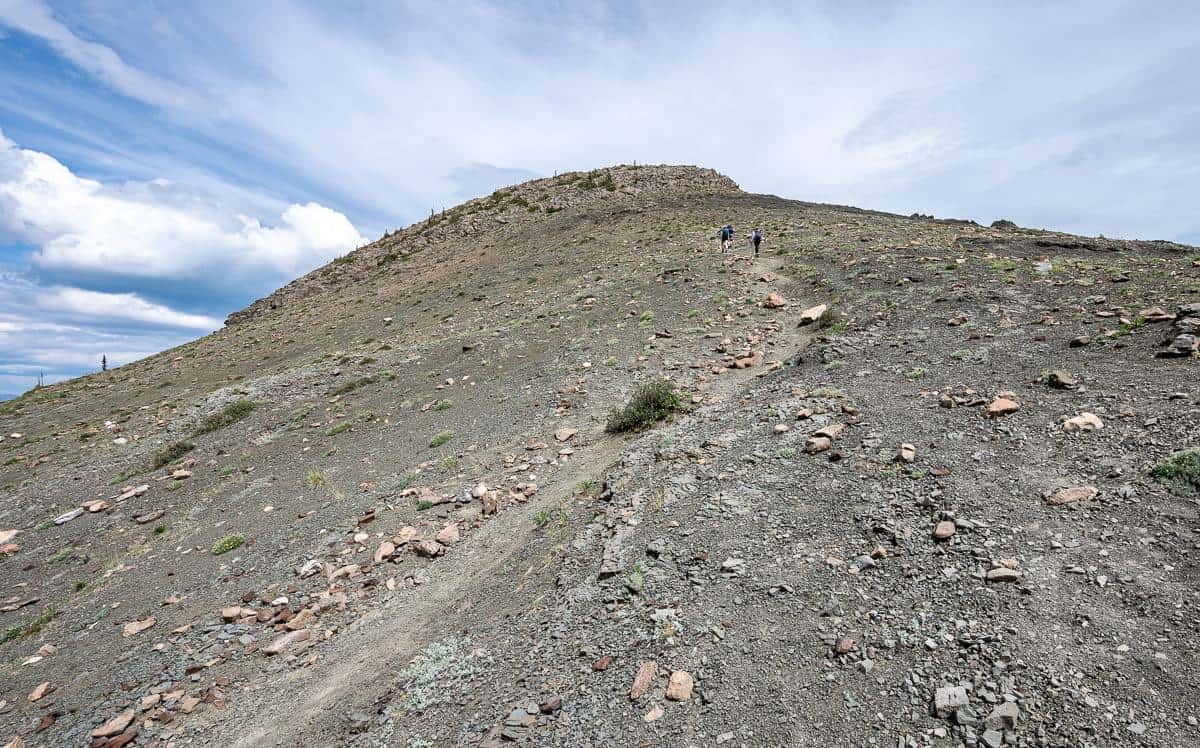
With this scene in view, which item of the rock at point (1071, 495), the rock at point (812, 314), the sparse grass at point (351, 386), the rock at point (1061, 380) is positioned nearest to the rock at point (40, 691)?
the sparse grass at point (351, 386)

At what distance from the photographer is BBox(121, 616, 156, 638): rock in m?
8.46

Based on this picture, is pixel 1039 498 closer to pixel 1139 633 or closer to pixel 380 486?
pixel 1139 633

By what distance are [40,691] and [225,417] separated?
36.6 ft

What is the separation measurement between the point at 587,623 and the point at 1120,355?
34.2 ft

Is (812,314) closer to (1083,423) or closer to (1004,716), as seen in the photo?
(1083,423)

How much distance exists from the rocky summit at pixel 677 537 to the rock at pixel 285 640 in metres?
0.04

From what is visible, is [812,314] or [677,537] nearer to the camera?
[677,537]

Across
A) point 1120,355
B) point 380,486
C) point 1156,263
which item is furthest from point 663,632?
point 1156,263

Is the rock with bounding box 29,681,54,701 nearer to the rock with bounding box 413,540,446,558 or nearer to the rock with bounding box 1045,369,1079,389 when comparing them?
the rock with bounding box 413,540,446,558

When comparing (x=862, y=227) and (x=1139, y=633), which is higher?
(x=862, y=227)

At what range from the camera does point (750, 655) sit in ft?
16.8

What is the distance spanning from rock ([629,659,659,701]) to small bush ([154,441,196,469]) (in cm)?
1615

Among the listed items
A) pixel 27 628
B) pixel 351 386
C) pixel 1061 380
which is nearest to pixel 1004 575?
pixel 1061 380

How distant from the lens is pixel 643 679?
512 centimetres
